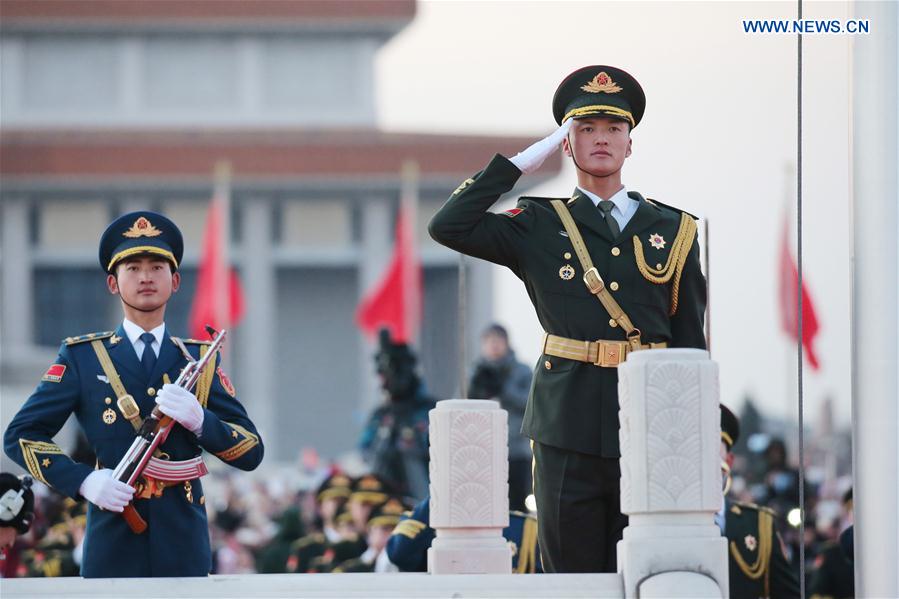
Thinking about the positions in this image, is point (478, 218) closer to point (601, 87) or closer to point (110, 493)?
point (601, 87)

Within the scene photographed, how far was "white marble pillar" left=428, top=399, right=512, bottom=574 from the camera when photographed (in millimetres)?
6211

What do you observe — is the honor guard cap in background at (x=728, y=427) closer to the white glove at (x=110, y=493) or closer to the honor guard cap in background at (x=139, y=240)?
the honor guard cap in background at (x=139, y=240)

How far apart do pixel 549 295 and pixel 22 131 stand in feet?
116

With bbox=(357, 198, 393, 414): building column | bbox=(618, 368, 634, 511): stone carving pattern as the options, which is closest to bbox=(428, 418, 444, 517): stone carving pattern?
bbox=(618, 368, 634, 511): stone carving pattern

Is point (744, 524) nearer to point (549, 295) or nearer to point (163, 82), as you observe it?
point (549, 295)

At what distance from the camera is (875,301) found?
18.1 feet

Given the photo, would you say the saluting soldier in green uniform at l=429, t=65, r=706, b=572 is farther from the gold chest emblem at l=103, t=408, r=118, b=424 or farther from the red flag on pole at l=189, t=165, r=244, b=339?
the red flag on pole at l=189, t=165, r=244, b=339

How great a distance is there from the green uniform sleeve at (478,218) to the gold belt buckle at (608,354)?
1.25 ft

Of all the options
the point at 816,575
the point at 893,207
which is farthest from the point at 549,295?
the point at 816,575

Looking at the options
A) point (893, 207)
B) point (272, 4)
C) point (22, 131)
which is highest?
point (272, 4)

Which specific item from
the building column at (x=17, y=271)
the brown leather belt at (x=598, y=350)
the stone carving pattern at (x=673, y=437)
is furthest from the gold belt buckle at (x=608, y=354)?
the building column at (x=17, y=271)

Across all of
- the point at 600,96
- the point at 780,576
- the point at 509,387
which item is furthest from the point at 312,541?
the point at 600,96

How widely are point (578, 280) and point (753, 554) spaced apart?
1.98m

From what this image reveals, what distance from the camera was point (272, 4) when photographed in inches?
1665
